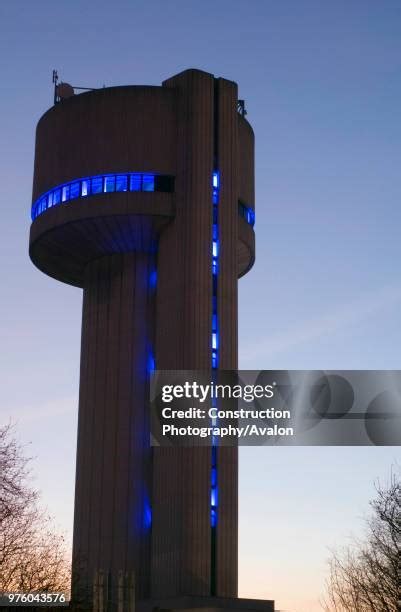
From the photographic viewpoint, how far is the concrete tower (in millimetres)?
72438

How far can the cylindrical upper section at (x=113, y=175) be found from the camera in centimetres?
7744

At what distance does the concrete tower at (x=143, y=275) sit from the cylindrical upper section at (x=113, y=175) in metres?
0.10

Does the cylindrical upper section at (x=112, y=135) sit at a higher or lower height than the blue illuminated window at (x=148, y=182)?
higher

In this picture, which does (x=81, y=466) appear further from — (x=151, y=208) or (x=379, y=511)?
(x=379, y=511)

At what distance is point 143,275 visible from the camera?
80.4 metres

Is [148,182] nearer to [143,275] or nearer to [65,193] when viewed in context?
[65,193]

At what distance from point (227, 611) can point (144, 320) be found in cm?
2286

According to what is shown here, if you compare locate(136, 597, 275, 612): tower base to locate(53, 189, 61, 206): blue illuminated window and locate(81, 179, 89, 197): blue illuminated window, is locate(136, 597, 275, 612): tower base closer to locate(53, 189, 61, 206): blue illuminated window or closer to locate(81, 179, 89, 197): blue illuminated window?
locate(81, 179, 89, 197): blue illuminated window

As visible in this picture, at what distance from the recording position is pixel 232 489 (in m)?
72.0

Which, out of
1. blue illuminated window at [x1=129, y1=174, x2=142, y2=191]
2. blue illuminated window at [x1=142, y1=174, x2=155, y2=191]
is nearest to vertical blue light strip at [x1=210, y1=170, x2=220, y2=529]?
blue illuminated window at [x1=142, y1=174, x2=155, y2=191]

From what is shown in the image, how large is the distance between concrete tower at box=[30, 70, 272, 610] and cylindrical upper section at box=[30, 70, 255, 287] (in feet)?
0.33

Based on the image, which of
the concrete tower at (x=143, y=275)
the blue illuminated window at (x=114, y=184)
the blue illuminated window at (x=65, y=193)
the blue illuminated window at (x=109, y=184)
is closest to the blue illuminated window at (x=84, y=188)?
the blue illuminated window at (x=114, y=184)

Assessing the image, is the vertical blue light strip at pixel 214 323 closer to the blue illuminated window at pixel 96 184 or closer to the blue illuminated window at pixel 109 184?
the blue illuminated window at pixel 109 184

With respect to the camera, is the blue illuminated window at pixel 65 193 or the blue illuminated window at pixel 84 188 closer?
the blue illuminated window at pixel 84 188
